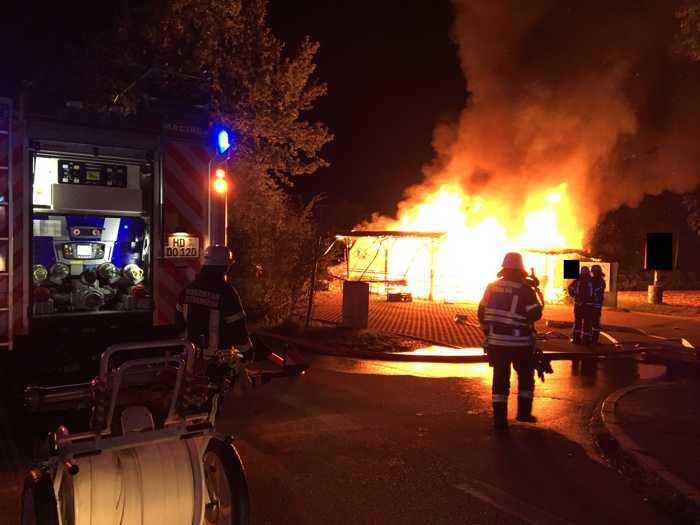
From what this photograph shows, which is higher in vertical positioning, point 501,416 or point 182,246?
point 182,246

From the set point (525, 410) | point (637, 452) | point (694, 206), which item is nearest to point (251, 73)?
point (525, 410)

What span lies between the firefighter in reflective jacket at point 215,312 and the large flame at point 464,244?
16.5 metres

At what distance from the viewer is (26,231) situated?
169 inches

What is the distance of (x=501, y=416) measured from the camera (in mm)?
5973

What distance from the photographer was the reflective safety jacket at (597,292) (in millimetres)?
11438

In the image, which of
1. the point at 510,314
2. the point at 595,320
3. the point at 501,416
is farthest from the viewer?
the point at 595,320

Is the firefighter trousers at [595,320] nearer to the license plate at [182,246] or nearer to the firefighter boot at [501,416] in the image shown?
the firefighter boot at [501,416]

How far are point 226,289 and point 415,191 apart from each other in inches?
871

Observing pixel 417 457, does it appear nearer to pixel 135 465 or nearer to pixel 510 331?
pixel 510 331

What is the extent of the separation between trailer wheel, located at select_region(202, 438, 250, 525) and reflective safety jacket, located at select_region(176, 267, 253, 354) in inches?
40.6

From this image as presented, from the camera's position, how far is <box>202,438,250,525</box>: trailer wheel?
307cm

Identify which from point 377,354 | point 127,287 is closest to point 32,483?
point 127,287

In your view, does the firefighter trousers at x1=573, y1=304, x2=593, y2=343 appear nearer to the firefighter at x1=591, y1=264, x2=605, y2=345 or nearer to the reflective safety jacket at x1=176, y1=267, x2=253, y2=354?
the firefighter at x1=591, y1=264, x2=605, y2=345

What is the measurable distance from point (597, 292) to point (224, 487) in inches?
388
